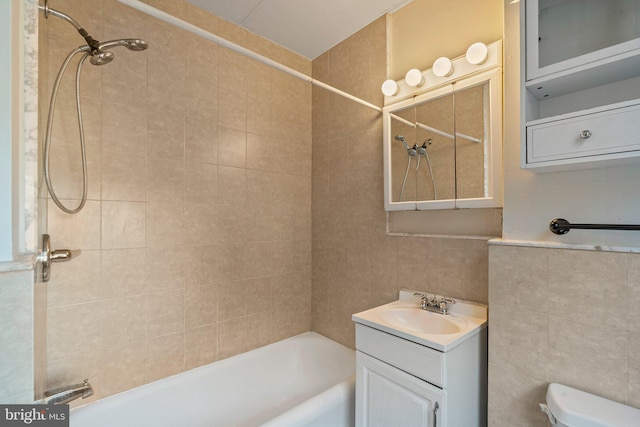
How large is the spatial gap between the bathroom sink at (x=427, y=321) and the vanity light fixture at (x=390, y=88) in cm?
118

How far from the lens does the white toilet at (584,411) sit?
2.71 ft

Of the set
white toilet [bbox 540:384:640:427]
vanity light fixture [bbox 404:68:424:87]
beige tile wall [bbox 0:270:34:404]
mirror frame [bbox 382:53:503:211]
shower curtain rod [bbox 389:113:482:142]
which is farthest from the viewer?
vanity light fixture [bbox 404:68:424:87]

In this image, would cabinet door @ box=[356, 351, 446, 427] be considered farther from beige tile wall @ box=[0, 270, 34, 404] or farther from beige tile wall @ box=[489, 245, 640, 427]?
beige tile wall @ box=[0, 270, 34, 404]

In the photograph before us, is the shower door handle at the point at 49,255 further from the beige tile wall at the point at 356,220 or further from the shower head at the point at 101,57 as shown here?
the beige tile wall at the point at 356,220

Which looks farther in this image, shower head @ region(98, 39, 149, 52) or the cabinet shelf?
shower head @ region(98, 39, 149, 52)

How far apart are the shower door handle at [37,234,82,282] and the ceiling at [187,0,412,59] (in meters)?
1.55

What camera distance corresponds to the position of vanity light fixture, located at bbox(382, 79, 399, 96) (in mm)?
1717

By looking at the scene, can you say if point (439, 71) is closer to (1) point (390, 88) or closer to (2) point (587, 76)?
(1) point (390, 88)

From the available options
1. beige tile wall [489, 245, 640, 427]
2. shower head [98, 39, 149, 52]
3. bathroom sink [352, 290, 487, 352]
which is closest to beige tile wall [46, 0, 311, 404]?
shower head [98, 39, 149, 52]

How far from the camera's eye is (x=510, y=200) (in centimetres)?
118

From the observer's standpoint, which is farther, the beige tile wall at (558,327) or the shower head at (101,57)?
the shower head at (101,57)

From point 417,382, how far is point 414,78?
1.52 m

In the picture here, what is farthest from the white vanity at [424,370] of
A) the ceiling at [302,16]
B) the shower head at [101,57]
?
the ceiling at [302,16]
